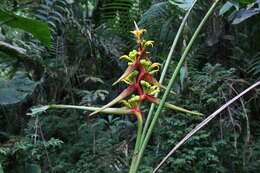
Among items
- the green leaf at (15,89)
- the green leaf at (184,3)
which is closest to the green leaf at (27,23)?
the green leaf at (15,89)

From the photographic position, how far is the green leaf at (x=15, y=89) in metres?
1.24

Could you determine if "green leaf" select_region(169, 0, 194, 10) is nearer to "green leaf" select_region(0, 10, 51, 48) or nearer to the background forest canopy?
the background forest canopy

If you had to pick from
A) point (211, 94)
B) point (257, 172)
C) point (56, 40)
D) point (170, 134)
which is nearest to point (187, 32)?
point (211, 94)

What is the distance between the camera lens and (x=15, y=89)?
129 cm

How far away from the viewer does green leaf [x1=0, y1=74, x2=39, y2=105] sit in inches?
48.9

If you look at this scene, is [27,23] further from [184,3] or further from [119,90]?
[119,90]

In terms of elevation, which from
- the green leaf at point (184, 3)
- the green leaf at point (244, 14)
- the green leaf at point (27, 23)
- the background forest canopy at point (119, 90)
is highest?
the green leaf at point (184, 3)

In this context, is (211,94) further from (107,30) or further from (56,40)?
(56,40)

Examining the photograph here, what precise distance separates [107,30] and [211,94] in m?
1.04

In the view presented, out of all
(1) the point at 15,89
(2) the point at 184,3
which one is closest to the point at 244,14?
(2) the point at 184,3

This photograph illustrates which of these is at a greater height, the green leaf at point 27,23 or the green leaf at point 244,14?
the green leaf at point 244,14

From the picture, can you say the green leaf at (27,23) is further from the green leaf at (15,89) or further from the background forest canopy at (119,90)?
the green leaf at (15,89)

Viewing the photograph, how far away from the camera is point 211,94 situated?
1.62 meters

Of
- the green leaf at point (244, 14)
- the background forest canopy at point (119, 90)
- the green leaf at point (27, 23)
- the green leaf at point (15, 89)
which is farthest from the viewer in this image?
the background forest canopy at point (119, 90)
